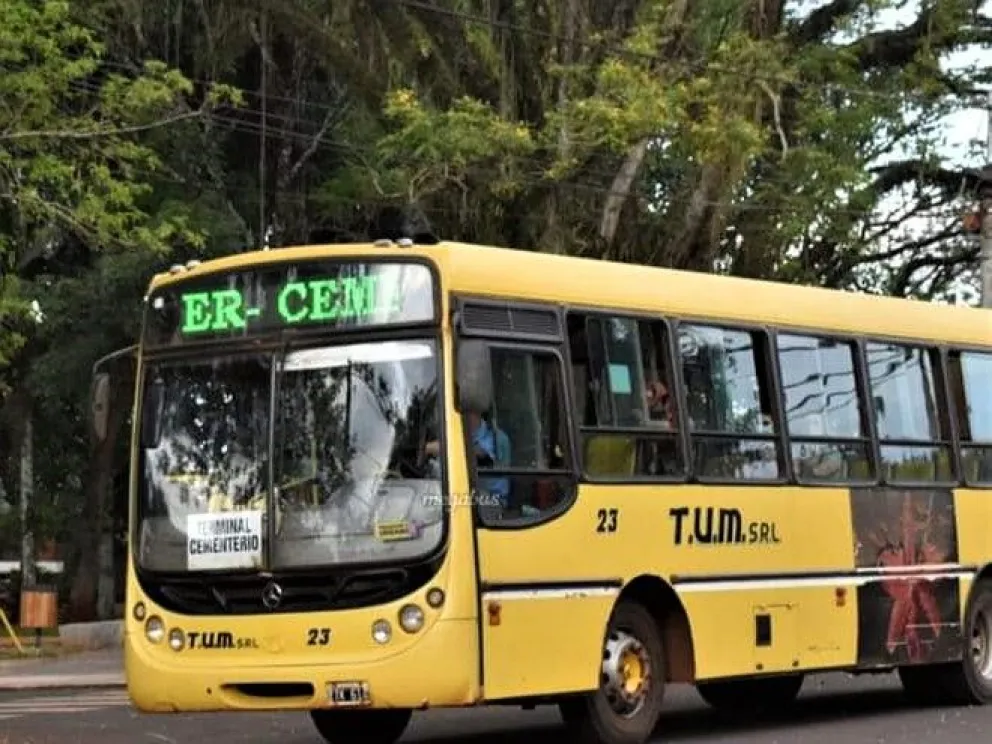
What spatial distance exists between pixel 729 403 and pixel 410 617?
3.68 metres

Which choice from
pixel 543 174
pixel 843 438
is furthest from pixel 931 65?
pixel 843 438

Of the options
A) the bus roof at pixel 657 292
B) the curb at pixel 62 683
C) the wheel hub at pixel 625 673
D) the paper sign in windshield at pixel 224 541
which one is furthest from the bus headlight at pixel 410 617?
the curb at pixel 62 683

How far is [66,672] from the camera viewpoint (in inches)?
979

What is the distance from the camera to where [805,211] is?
28016 mm

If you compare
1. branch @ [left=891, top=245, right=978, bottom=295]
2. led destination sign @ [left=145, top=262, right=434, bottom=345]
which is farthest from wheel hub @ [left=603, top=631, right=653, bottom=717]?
branch @ [left=891, top=245, right=978, bottom=295]

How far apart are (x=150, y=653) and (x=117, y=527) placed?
25899mm

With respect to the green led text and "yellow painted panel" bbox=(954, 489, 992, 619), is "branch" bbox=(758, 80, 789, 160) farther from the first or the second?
the green led text

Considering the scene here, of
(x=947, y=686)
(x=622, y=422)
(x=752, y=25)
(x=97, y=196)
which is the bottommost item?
(x=947, y=686)

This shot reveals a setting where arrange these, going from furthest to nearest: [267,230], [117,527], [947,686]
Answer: [117,527] < [267,230] < [947,686]

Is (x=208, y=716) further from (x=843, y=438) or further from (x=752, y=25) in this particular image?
(x=752, y=25)

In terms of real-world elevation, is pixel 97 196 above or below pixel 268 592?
above

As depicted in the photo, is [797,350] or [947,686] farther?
[947,686]

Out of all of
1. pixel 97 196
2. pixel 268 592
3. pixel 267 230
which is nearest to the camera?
pixel 268 592

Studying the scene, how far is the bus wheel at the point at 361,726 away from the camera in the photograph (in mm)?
13523
